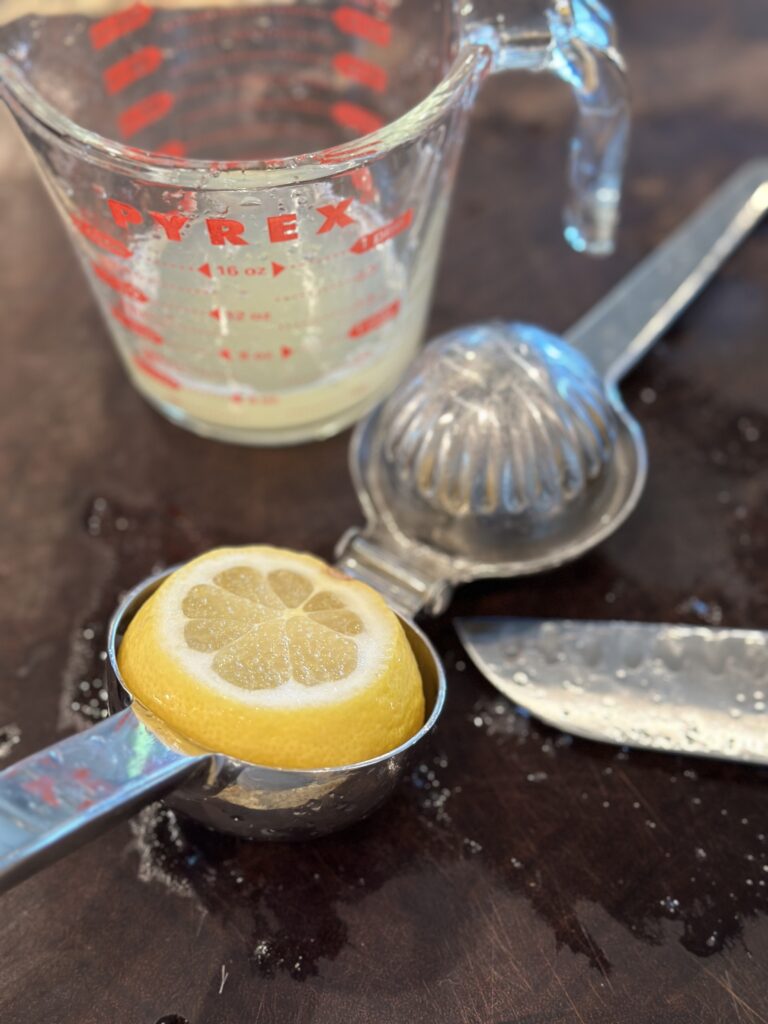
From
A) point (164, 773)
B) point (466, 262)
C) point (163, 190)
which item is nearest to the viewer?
point (164, 773)

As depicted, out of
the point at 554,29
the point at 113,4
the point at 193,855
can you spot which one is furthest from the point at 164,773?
the point at 113,4

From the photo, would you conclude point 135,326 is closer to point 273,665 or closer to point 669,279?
point 273,665

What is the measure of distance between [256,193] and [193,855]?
0.36m

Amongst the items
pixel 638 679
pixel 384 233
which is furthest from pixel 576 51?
pixel 638 679

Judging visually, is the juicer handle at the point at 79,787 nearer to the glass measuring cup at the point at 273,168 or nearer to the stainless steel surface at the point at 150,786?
the stainless steel surface at the point at 150,786

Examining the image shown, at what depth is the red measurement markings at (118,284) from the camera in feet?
2.19

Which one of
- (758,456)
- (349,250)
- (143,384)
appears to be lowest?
A: (758,456)

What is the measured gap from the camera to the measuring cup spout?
64 centimetres

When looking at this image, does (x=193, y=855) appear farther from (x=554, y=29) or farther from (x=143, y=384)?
(x=554, y=29)

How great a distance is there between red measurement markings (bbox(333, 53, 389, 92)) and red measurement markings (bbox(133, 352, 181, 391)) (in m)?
0.30

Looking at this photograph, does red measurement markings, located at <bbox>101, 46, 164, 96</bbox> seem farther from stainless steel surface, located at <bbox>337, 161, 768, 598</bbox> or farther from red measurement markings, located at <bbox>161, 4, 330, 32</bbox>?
stainless steel surface, located at <bbox>337, 161, 768, 598</bbox>

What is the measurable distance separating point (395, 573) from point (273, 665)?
0.15 metres

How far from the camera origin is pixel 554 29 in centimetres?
65

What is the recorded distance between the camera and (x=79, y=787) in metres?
0.47
